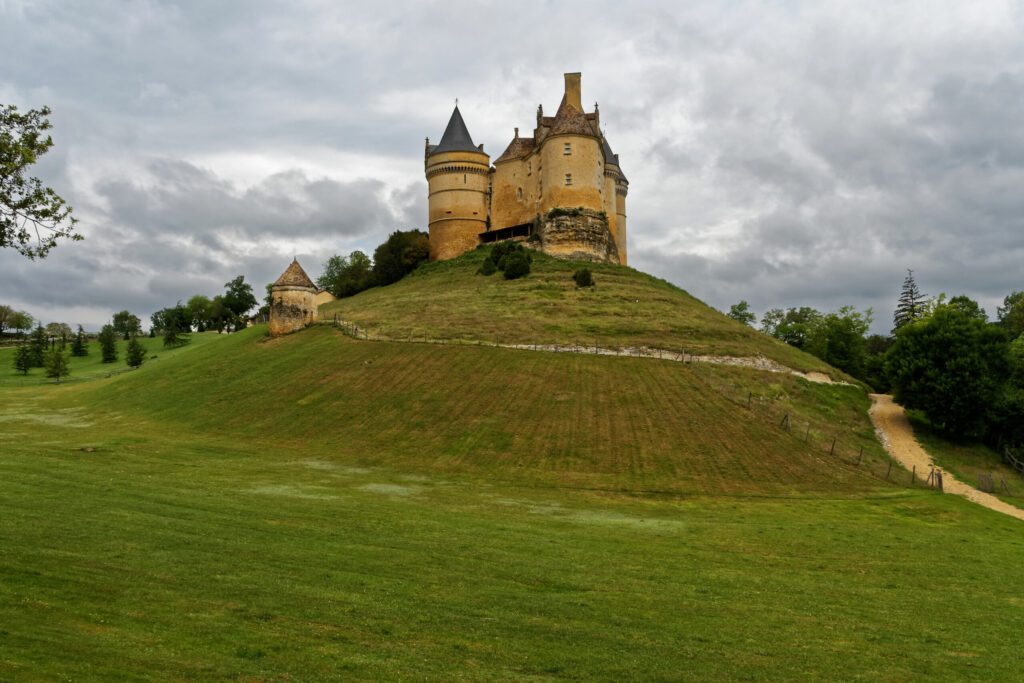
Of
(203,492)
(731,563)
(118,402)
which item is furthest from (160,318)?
(731,563)

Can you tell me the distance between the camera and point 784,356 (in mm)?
50531

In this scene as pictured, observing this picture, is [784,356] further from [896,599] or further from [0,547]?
[0,547]

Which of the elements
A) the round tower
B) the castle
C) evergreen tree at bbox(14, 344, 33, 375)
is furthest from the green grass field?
the round tower

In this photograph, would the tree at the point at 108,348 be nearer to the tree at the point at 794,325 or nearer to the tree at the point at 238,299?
the tree at the point at 238,299

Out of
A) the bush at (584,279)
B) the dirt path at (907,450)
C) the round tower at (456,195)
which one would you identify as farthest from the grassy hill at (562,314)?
the round tower at (456,195)

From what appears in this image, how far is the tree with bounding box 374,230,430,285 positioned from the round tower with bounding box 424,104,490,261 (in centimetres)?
189

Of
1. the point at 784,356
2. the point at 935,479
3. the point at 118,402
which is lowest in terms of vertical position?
the point at 935,479

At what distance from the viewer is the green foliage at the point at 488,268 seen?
7138 cm

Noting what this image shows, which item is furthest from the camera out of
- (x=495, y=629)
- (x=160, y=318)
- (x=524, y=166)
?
(x=160, y=318)

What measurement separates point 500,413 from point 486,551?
20.0 m

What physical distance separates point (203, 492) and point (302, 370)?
81.7 feet

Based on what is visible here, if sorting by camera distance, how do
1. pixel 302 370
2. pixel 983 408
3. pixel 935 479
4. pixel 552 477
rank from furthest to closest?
pixel 302 370 → pixel 983 408 → pixel 935 479 → pixel 552 477

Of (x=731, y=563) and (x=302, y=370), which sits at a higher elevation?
(x=302, y=370)

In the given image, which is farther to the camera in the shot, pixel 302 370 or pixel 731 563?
pixel 302 370
